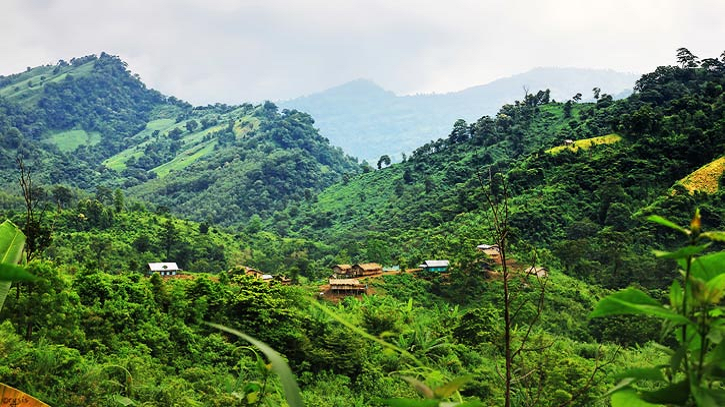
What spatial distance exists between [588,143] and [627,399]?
105ft

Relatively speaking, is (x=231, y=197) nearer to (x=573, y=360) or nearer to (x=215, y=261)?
(x=215, y=261)

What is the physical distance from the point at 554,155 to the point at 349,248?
1257cm

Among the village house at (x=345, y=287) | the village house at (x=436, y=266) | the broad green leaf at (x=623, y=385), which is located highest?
the broad green leaf at (x=623, y=385)

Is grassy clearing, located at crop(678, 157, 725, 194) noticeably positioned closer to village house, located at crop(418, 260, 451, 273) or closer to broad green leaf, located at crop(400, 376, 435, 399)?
village house, located at crop(418, 260, 451, 273)

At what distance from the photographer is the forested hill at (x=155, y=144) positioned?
5694 cm

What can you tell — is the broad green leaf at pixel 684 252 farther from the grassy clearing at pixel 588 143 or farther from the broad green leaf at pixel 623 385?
the grassy clearing at pixel 588 143

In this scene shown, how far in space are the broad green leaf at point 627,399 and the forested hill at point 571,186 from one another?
1421 cm

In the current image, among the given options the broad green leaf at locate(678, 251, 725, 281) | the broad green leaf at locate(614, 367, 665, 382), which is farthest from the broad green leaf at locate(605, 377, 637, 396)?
the broad green leaf at locate(678, 251, 725, 281)

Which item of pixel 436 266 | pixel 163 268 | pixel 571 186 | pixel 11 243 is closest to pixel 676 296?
pixel 11 243

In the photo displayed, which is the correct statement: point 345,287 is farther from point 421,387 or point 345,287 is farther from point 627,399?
point 421,387

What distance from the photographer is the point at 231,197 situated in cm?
5578

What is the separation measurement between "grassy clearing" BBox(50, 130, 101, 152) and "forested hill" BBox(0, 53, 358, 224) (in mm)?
144

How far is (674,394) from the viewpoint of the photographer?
573 millimetres

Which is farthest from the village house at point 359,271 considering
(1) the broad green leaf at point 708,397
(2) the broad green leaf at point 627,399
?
(1) the broad green leaf at point 708,397
